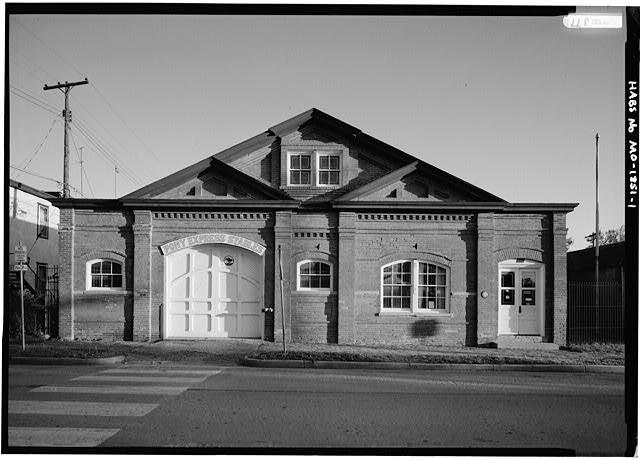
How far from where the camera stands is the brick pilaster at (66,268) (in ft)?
42.2

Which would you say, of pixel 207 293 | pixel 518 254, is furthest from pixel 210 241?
pixel 518 254

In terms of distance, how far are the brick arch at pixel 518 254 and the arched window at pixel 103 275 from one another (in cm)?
943

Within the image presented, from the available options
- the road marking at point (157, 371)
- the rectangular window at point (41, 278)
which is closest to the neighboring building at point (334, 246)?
the rectangular window at point (41, 278)

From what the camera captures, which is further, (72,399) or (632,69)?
(72,399)

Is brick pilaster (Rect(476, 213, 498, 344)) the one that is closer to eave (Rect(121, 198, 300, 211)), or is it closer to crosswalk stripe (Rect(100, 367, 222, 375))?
eave (Rect(121, 198, 300, 211))

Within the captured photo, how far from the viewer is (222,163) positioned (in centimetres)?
1285

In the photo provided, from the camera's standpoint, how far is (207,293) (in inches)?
507

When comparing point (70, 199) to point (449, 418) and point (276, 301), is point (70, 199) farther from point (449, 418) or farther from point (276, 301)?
point (449, 418)

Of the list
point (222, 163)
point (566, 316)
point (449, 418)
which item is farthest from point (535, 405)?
point (222, 163)

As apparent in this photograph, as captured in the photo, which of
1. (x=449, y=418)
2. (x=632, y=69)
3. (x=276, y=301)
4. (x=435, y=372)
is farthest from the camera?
(x=276, y=301)

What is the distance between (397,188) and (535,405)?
728cm

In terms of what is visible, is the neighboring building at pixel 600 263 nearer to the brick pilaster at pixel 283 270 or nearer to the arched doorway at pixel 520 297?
the arched doorway at pixel 520 297

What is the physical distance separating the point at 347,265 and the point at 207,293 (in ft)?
12.1

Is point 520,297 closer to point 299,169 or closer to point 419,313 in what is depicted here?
point 419,313
